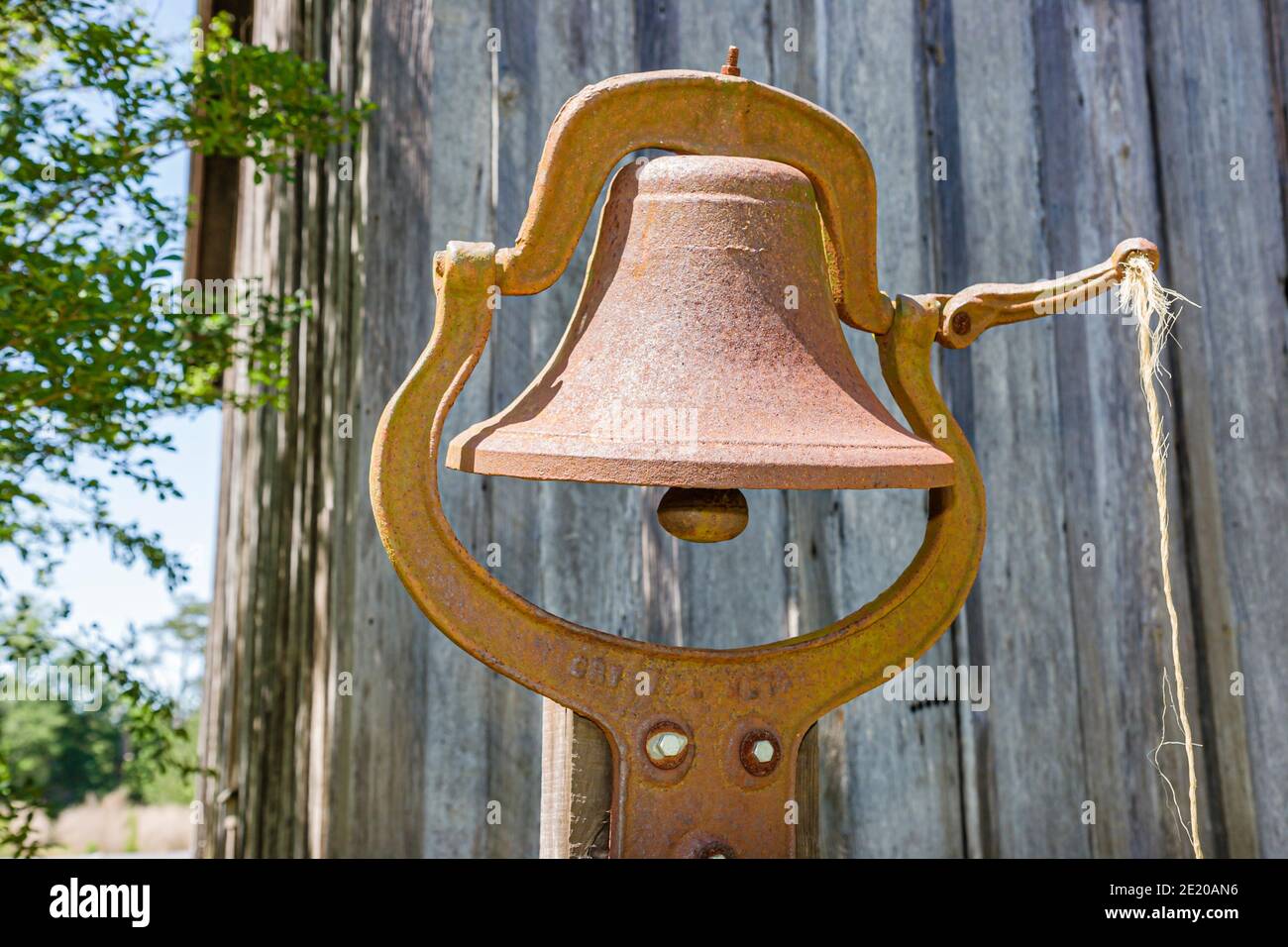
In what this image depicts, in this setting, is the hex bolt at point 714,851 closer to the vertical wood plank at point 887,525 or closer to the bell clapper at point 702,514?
the bell clapper at point 702,514

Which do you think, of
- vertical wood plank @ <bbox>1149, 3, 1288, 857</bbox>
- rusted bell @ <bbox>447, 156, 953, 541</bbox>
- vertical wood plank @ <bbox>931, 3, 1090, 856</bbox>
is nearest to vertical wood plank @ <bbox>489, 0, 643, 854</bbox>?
vertical wood plank @ <bbox>931, 3, 1090, 856</bbox>

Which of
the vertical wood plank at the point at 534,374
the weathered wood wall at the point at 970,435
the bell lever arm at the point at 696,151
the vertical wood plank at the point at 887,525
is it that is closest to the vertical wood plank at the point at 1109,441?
the weathered wood wall at the point at 970,435

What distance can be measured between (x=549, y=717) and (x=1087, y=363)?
1.94 m

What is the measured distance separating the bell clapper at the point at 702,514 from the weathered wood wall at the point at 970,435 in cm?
106

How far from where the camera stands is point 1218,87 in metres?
3.02

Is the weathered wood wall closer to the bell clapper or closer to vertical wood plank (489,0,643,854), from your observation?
vertical wood plank (489,0,643,854)

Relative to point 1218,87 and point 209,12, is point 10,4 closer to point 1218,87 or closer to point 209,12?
point 209,12

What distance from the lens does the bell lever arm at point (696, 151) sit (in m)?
1.54

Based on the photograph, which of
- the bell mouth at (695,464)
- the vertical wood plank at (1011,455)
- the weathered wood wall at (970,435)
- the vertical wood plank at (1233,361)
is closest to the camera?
the bell mouth at (695,464)

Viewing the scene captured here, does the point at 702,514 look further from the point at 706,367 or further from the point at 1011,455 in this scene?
A: the point at 1011,455

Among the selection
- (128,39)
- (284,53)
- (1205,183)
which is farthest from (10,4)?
(1205,183)

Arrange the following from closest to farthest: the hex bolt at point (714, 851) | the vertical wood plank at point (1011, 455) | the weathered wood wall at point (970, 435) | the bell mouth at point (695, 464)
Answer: the bell mouth at point (695, 464), the hex bolt at point (714, 851), the weathered wood wall at point (970, 435), the vertical wood plank at point (1011, 455)

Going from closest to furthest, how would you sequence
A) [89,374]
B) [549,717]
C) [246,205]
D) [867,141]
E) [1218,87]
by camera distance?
[549,717] < [89,374] < [867,141] < [1218,87] < [246,205]
